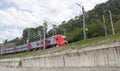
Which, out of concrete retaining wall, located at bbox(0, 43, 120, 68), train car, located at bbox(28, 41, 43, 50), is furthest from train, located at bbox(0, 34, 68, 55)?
concrete retaining wall, located at bbox(0, 43, 120, 68)

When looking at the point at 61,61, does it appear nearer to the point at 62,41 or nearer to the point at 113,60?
the point at 113,60

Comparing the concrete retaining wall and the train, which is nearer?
the concrete retaining wall

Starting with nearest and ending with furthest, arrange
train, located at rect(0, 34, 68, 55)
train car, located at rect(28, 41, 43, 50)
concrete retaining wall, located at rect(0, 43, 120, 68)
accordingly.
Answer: concrete retaining wall, located at rect(0, 43, 120, 68) < train, located at rect(0, 34, 68, 55) < train car, located at rect(28, 41, 43, 50)

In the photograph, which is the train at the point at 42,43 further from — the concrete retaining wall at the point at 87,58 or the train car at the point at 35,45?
the concrete retaining wall at the point at 87,58

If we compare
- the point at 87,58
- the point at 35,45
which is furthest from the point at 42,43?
Result: the point at 87,58

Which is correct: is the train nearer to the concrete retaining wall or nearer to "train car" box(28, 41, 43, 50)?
"train car" box(28, 41, 43, 50)

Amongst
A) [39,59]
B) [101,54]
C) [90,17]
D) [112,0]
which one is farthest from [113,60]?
[112,0]

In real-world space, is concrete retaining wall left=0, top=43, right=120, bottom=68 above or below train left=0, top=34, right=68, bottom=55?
below

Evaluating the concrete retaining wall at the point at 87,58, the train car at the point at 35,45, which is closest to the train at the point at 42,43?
the train car at the point at 35,45

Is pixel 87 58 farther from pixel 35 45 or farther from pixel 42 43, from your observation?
pixel 35 45

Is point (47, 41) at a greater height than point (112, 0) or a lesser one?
lesser

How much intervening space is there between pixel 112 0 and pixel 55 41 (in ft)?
168

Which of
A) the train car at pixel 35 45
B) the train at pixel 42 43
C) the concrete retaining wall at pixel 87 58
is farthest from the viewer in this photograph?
the train car at pixel 35 45

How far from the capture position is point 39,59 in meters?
25.0
